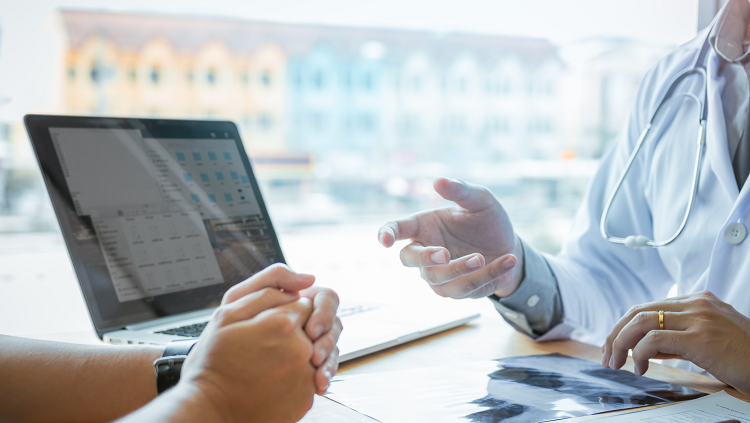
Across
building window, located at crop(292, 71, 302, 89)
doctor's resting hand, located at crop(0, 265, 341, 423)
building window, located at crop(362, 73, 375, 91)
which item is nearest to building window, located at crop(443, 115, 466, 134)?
building window, located at crop(362, 73, 375, 91)

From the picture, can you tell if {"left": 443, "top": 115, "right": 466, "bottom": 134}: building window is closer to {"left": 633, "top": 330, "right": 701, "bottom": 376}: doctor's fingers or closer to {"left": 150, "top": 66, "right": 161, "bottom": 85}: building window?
{"left": 150, "top": 66, "right": 161, "bottom": 85}: building window

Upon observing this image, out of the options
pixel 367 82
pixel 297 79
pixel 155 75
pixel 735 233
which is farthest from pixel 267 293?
pixel 367 82

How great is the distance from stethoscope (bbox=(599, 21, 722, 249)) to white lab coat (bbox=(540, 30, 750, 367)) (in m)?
0.01

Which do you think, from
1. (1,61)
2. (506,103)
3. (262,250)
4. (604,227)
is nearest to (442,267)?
(262,250)

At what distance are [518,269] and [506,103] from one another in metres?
6.22

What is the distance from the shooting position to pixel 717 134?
33.7 inches

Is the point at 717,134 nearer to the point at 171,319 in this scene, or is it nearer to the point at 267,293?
the point at 267,293

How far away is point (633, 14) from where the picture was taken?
343 centimetres

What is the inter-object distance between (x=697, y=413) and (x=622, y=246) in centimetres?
54

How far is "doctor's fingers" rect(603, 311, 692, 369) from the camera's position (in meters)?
0.59

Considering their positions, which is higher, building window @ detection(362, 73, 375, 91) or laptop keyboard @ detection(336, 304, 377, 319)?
building window @ detection(362, 73, 375, 91)

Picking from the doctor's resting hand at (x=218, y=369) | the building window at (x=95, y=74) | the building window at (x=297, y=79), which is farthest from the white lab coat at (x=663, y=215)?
the building window at (x=297, y=79)

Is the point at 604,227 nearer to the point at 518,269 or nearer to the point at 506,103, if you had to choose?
the point at 518,269

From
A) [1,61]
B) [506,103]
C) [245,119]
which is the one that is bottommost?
[506,103]
